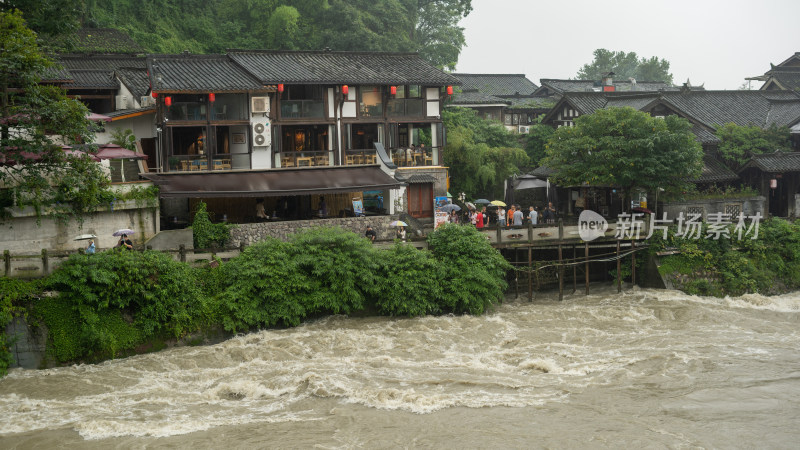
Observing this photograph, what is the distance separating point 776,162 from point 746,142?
2.00 m

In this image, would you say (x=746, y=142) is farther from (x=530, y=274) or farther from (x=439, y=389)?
(x=439, y=389)

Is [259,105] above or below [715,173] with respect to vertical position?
above

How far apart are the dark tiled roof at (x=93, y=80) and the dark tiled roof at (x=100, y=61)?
3048 millimetres

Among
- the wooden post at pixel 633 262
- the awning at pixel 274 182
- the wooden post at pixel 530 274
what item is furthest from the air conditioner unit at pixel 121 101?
the wooden post at pixel 633 262

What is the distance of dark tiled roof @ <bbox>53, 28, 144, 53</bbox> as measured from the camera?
44.5 m

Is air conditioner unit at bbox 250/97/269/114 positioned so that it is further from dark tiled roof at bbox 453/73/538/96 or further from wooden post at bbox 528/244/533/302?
dark tiled roof at bbox 453/73/538/96

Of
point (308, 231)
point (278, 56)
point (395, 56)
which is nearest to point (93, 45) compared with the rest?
point (278, 56)

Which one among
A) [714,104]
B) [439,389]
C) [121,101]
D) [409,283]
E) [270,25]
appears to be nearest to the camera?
[439,389]

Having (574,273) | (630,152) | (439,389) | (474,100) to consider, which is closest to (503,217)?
(574,273)

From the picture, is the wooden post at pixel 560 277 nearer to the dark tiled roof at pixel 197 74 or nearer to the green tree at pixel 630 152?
the green tree at pixel 630 152

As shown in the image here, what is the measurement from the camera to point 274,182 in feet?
105

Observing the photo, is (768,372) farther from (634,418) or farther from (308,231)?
(308,231)

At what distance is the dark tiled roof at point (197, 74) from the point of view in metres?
32.2

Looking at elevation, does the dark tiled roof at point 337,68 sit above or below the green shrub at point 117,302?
above
